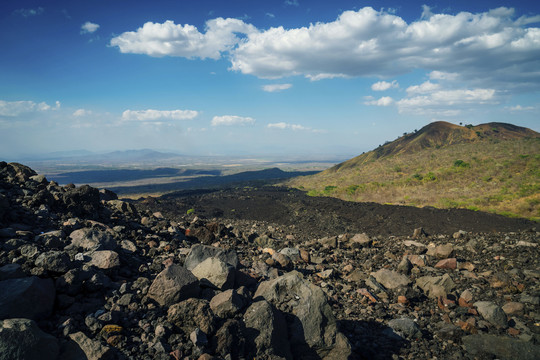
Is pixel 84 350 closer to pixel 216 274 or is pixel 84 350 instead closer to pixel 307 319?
pixel 216 274

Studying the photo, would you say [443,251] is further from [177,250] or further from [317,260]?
[177,250]

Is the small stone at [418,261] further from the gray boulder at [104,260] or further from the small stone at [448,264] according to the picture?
the gray boulder at [104,260]

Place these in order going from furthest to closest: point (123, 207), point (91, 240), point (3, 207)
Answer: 1. point (123, 207)
2. point (3, 207)
3. point (91, 240)

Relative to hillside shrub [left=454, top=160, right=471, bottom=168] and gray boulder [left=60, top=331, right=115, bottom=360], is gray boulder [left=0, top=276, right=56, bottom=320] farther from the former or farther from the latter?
hillside shrub [left=454, top=160, right=471, bottom=168]

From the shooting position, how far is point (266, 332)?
429 cm

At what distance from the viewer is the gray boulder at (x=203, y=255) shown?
21.4ft

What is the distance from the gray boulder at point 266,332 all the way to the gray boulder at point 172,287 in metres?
1.05

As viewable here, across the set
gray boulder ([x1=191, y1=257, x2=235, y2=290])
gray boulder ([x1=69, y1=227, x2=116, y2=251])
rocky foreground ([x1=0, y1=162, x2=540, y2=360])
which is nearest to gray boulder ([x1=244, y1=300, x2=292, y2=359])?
rocky foreground ([x1=0, y1=162, x2=540, y2=360])

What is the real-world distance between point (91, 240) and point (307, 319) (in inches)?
197

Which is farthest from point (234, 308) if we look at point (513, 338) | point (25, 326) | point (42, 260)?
point (513, 338)

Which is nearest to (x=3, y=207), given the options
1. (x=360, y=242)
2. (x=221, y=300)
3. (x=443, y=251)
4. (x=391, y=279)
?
(x=221, y=300)

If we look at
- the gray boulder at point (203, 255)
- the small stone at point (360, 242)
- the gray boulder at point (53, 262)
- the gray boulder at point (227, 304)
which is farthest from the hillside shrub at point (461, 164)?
the gray boulder at point (53, 262)

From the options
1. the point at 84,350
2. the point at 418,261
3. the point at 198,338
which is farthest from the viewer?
the point at 418,261

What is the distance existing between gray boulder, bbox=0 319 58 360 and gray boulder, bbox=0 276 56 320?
0.58 m
